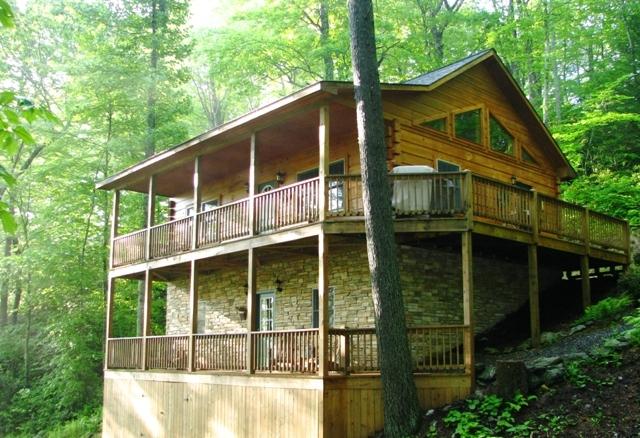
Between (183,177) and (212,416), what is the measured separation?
857 centimetres

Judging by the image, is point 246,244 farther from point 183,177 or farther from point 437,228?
point 183,177

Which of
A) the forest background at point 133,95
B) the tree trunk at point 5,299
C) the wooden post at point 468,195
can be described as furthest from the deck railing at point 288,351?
the tree trunk at point 5,299

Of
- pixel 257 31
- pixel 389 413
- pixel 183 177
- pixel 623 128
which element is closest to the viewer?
pixel 389 413

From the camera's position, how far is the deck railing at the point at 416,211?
42.8 ft

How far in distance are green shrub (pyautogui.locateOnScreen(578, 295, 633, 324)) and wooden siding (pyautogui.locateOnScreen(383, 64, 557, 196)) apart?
175 inches

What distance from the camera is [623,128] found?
25672 millimetres

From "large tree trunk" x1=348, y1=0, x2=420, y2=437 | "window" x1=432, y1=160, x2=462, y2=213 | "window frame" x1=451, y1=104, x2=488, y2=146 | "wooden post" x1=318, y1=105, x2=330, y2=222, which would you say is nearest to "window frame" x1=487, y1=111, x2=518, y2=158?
"window frame" x1=451, y1=104, x2=488, y2=146

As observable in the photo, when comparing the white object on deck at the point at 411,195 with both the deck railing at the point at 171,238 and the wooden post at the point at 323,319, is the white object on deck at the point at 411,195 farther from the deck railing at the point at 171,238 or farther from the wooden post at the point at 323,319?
the deck railing at the point at 171,238

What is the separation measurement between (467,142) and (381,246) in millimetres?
6900

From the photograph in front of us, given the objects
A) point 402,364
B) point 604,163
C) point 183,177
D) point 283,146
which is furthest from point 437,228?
point 604,163

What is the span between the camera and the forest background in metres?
25.8

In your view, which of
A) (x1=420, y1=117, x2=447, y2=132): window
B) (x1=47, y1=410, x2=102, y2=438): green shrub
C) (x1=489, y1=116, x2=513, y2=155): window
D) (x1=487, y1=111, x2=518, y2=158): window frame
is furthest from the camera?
(x1=47, y1=410, x2=102, y2=438): green shrub

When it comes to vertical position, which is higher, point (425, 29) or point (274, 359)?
point (425, 29)

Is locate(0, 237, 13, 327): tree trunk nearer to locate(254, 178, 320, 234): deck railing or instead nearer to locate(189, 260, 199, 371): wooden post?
locate(189, 260, 199, 371): wooden post
